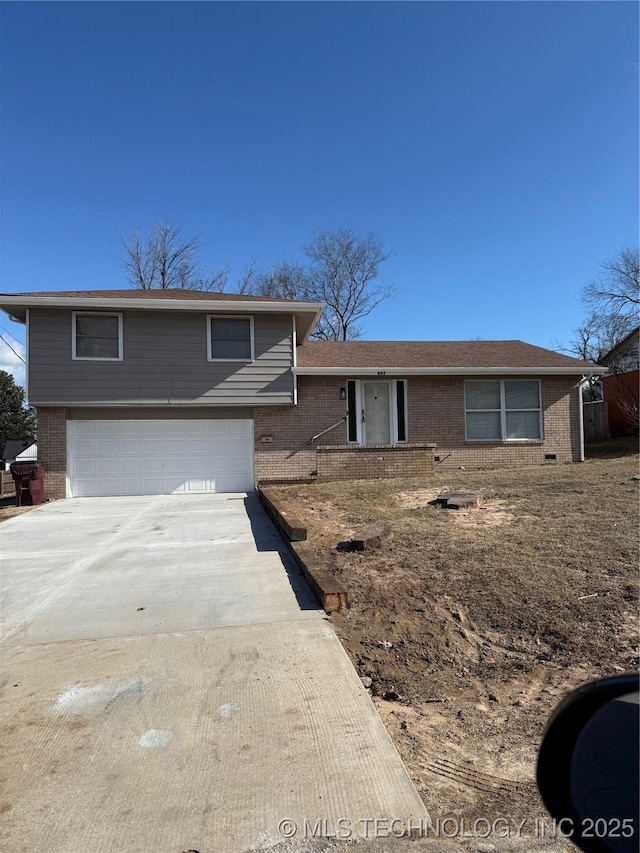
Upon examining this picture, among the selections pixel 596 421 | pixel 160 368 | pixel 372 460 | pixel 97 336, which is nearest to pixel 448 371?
pixel 372 460

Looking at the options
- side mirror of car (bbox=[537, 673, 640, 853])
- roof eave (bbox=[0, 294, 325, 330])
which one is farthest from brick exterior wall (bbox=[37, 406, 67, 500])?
side mirror of car (bbox=[537, 673, 640, 853])

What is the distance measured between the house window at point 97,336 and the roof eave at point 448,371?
461cm

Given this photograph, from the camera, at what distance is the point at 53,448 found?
44.0 ft

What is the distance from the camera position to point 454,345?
18.0m

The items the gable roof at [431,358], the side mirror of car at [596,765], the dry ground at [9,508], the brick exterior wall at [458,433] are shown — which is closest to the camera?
the side mirror of car at [596,765]

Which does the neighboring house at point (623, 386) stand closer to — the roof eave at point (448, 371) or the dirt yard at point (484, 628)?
the roof eave at point (448, 371)

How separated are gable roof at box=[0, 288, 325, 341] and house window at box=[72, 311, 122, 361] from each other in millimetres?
310

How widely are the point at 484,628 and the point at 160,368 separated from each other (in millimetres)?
11514

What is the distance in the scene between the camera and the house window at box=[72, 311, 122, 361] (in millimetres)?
13602

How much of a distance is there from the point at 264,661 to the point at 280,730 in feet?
2.73

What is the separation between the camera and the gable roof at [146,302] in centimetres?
1295

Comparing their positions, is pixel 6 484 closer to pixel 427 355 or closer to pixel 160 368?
pixel 160 368

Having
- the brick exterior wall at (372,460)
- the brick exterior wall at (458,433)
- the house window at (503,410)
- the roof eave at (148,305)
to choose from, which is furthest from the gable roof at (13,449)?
the house window at (503,410)

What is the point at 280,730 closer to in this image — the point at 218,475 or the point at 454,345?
the point at 218,475
